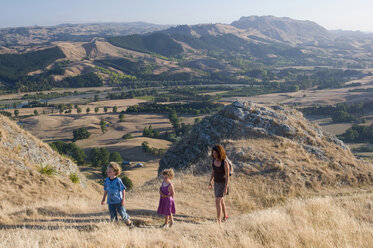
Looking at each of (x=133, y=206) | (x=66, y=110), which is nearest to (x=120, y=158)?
(x=133, y=206)

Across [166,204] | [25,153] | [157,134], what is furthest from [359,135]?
[166,204]

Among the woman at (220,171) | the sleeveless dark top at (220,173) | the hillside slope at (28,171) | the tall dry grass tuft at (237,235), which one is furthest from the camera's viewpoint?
the hillside slope at (28,171)

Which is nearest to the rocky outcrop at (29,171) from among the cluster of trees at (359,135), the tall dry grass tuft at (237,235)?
the tall dry grass tuft at (237,235)

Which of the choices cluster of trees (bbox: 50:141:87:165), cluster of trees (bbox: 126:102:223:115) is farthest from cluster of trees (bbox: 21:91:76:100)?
cluster of trees (bbox: 50:141:87:165)

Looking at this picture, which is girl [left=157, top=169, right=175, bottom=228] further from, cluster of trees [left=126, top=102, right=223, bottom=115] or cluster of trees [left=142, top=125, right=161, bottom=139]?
cluster of trees [left=126, top=102, right=223, bottom=115]

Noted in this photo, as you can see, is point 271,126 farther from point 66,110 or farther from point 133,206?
point 66,110

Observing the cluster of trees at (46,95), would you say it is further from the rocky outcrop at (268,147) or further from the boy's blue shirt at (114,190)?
the boy's blue shirt at (114,190)

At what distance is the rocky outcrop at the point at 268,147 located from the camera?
17.0 metres

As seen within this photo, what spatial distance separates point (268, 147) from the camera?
19031mm

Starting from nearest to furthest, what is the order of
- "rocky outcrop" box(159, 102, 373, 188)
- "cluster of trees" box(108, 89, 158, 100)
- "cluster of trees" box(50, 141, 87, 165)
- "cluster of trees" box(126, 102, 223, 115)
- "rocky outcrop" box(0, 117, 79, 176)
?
"rocky outcrop" box(0, 117, 79, 176) < "rocky outcrop" box(159, 102, 373, 188) < "cluster of trees" box(50, 141, 87, 165) < "cluster of trees" box(126, 102, 223, 115) < "cluster of trees" box(108, 89, 158, 100)

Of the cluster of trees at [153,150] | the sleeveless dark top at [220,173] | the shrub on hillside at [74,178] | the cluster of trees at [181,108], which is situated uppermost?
the sleeveless dark top at [220,173]

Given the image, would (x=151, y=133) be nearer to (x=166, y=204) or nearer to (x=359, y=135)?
(x=359, y=135)

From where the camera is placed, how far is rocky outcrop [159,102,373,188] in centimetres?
1695

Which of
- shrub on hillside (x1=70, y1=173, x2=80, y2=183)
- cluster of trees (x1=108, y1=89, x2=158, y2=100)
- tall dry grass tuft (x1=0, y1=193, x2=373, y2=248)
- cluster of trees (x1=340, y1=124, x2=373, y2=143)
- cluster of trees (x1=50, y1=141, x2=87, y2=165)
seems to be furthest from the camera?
cluster of trees (x1=108, y1=89, x2=158, y2=100)
